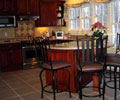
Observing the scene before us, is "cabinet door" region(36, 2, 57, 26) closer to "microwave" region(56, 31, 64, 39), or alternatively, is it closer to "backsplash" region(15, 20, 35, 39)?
"backsplash" region(15, 20, 35, 39)

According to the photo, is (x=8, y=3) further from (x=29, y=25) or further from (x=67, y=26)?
(x=67, y=26)

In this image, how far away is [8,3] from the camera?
5586 millimetres

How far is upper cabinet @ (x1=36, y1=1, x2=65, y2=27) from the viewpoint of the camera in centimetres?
649

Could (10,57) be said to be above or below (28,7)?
below

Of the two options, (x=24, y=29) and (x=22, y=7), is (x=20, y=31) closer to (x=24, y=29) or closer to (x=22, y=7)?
(x=24, y=29)

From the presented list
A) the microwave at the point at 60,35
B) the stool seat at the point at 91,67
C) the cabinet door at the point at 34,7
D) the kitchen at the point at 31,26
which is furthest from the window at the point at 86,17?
the stool seat at the point at 91,67

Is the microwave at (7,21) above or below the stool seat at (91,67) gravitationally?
above

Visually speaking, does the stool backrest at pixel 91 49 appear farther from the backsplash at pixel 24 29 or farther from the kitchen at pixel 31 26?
the backsplash at pixel 24 29

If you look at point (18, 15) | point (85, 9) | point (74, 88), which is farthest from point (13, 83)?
point (85, 9)

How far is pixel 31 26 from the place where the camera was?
6539 mm

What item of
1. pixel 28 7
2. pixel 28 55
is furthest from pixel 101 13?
pixel 28 55

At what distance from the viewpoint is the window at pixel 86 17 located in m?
6.06

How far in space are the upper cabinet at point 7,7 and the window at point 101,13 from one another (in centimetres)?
268

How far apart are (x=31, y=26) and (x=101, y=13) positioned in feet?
8.46
